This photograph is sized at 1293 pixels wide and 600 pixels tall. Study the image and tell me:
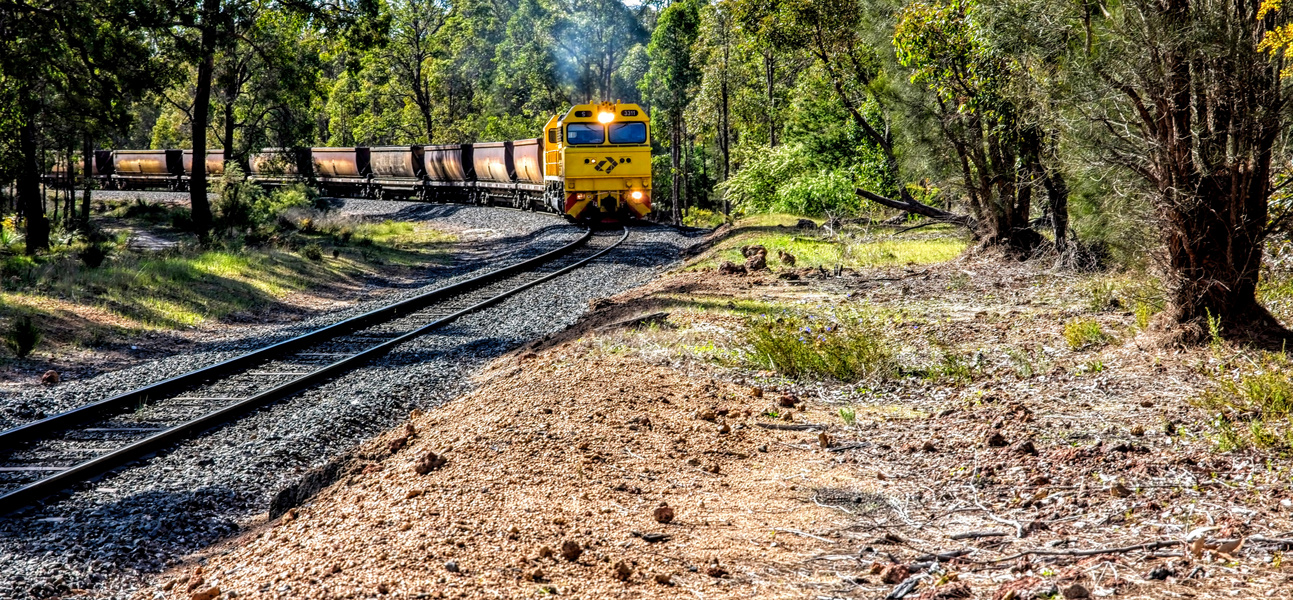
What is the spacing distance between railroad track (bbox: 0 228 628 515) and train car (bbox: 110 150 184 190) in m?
43.4

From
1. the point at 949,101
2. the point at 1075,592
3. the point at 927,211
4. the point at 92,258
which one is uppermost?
the point at 949,101

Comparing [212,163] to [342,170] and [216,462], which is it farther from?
[216,462]

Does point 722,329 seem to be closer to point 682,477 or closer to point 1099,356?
point 1099,356

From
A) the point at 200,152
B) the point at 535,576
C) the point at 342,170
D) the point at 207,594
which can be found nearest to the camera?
the point at 535,576

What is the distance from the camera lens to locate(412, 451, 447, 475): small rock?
5.78 metres

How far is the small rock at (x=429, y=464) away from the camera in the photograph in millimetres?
5777

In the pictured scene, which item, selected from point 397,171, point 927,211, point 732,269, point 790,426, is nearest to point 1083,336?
point 790,426

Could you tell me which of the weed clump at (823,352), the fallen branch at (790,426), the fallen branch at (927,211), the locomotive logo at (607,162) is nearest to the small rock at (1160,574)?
the fallen branch at (790,426)

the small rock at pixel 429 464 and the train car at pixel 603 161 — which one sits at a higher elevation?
the train car at pixel 603 161

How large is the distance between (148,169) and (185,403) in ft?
169

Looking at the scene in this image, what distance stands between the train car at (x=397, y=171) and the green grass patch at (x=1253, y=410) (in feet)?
128

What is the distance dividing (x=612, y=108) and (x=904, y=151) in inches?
469

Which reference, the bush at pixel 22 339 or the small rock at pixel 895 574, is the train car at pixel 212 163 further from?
the small rock at pixel 895 574

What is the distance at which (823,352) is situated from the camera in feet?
27.0
